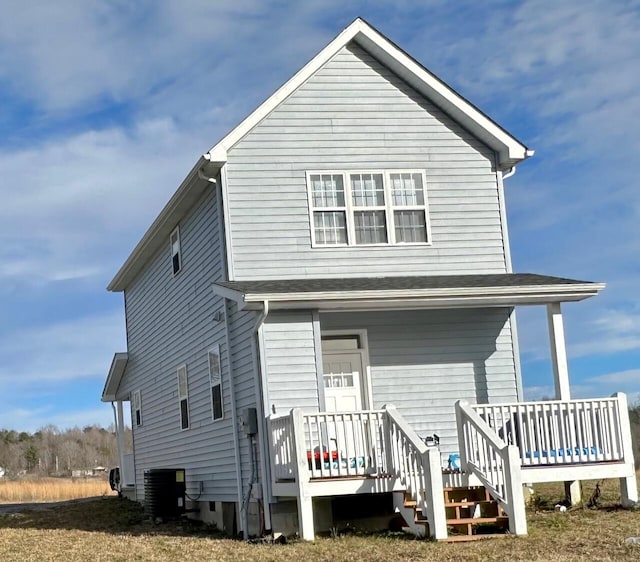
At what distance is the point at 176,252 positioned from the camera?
67.5ft

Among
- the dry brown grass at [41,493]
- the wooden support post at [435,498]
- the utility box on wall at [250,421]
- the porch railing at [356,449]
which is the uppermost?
the utility box on wall at [250,421]

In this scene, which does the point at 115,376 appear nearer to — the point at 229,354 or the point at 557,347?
the point at 229,354

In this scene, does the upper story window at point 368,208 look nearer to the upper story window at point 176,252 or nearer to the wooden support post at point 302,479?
the wooden support post at point 302,479

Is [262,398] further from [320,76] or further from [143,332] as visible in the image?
[143,332]

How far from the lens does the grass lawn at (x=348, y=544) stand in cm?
1188

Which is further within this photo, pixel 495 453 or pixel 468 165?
pixel 468 165

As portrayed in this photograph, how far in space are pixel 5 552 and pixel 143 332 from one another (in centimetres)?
1045

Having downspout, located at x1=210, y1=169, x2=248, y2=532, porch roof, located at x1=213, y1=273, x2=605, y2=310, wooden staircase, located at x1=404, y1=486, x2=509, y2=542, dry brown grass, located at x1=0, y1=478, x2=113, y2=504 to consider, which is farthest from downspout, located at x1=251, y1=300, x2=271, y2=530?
dry brown grass, located at x1=0, y1=478, x2=113, y2=504

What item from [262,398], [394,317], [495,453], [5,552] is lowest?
[5,552]

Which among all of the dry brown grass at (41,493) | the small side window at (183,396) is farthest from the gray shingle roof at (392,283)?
the dry brown grass at (41,493)

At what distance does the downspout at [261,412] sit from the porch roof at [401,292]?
1.67 feet

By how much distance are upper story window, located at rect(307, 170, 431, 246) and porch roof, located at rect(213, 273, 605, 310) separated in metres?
1.08

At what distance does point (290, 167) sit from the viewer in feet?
56.3

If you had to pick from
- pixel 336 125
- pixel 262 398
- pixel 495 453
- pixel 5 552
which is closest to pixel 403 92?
pixel 336 125
